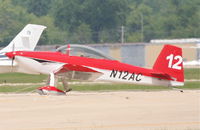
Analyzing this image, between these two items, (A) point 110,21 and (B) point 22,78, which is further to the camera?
(A) point 110,21

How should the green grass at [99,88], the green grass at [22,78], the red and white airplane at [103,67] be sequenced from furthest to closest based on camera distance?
the green grass at [22,78], the green grass at [99,88], the red and white airplane at [103,67]

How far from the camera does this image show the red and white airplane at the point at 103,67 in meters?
19.6

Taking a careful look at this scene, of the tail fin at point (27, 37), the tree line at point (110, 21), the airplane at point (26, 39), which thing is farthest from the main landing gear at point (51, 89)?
the tree line at point (110, 21)

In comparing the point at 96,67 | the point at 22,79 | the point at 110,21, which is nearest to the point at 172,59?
the point at 96,67

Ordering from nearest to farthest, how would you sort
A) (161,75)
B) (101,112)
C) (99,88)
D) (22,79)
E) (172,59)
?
1. (101,112)
2. (172,59)
3. (161,75)
4. (99,88)
5. (22,79)

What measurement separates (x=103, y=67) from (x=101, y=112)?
17.3ft

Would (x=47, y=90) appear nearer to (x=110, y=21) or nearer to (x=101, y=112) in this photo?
(x=101, y=112)

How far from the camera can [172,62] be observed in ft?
65.5

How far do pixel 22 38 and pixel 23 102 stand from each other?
1590cm

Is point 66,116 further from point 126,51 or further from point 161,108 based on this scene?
point 126,51

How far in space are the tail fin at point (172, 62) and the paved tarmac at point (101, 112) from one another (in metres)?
0.77

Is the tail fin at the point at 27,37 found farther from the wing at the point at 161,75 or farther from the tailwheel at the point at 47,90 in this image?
the tailwheel at the point at 47,90

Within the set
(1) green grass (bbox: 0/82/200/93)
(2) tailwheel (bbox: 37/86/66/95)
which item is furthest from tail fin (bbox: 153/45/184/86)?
(2) tailwheel (bbox: 37/86/66/95)

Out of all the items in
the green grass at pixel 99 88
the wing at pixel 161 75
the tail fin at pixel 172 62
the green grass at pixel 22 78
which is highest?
the tail fin at pixel 172 62
